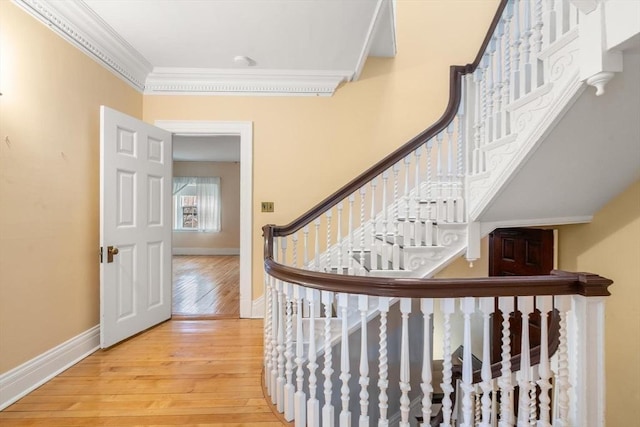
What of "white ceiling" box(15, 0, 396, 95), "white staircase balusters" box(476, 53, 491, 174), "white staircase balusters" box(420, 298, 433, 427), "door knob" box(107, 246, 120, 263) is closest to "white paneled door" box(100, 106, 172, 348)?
"door knob" box(107, 246, 120, 263)

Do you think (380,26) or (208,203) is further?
(208,203)

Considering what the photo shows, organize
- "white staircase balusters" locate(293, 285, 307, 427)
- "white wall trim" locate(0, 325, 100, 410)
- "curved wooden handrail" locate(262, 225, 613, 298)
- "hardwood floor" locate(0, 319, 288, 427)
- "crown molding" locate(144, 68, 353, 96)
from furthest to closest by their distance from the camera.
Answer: "crown molding" locate(144, 68, 353, 96)
"white wall trim" locate(0, 325, 100, 410)
"hardwood floor" locate(0, 319, 288, 427)
"white staircase balusters" locate(293, 285, 307, 427)
"curved wooden handrail" locate(262, 225, 613, 298)

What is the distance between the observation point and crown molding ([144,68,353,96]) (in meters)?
3.03

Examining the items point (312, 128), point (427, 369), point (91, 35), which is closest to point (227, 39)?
point (91, 35)

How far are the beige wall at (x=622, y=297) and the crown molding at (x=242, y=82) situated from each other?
2.43 m

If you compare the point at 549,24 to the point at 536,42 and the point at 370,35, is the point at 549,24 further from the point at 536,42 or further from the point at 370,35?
the point at 370,35

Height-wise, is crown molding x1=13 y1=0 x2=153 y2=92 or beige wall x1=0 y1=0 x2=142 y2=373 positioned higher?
crown molding x1=13 y1=0 x2=153 y2=92

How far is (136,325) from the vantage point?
2.68 meters

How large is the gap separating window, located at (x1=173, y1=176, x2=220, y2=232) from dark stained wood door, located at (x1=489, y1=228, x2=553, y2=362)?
6.52m

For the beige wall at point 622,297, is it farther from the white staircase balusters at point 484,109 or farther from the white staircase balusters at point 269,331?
the white staircase balusters at point 269,331

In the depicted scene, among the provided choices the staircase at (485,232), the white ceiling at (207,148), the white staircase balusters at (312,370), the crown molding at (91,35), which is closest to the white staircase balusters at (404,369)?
the staircase at (485,232)

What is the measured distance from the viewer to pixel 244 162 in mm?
3158

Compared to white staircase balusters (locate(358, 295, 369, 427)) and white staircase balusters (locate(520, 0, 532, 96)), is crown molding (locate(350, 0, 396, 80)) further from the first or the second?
white staircase balusters (locate(358, 295, 369, 427))

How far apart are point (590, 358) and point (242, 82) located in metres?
3.26
